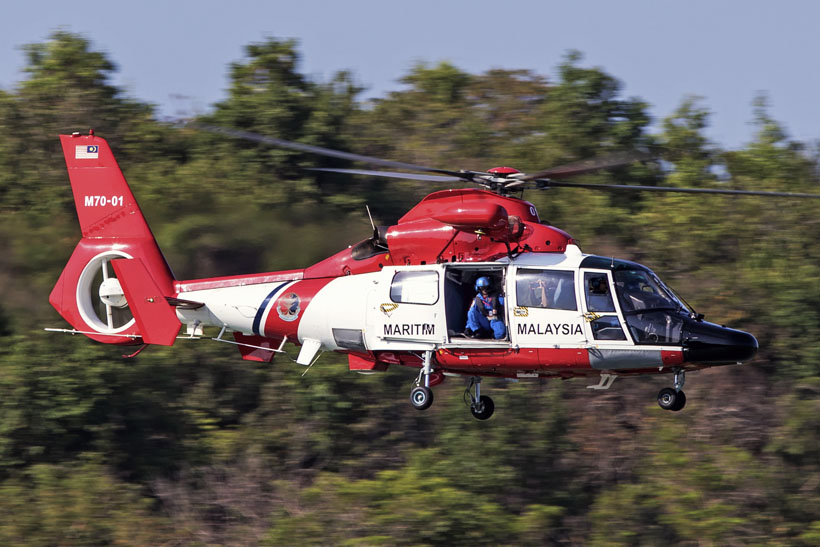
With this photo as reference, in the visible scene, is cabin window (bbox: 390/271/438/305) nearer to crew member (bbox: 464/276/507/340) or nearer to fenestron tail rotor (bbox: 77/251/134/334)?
crew member (bbox: 464/276/507/340)

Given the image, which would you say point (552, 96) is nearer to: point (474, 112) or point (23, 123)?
point (474, 112)

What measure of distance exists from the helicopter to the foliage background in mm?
4589

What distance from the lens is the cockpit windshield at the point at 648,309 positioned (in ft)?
39.9

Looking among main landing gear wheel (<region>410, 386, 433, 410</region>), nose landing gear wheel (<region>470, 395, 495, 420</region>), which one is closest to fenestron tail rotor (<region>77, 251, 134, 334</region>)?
main landing gear wheel (<region>410, 386, 433, 410</region>)

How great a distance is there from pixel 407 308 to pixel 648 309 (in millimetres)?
2576

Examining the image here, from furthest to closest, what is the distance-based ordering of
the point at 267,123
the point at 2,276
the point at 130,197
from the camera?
the point at 267,123
the point at 2,276
the point at 130,197

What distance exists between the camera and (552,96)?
25422 millimetres

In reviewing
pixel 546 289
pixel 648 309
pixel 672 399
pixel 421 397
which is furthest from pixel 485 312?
pixel 672 399

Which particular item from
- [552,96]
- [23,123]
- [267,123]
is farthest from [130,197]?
[552,96]

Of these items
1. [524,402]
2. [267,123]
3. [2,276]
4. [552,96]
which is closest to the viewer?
[2,276]

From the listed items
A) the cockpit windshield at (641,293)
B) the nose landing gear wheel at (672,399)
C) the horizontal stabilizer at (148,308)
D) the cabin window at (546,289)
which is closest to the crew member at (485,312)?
the cabin window at (546,289)

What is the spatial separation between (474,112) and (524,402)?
820 cm

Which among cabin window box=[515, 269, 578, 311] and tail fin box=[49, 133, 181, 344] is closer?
cabin window box=[515, 269, 578, 311]

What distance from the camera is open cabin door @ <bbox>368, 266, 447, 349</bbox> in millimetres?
12836
